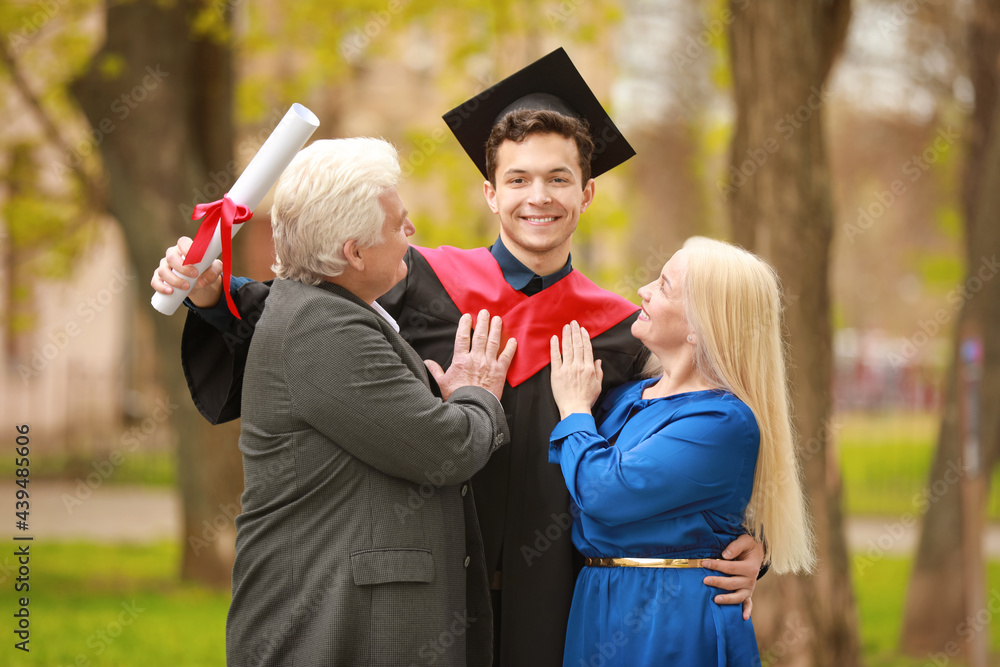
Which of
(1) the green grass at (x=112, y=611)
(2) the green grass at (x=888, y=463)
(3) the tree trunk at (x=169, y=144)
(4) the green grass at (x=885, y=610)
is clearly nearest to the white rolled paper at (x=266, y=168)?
(1) the green grass at (x=112, y=611)

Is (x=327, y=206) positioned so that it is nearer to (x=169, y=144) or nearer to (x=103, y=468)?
(x=169, y=144)

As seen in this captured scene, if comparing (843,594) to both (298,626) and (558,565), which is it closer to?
(558,565)

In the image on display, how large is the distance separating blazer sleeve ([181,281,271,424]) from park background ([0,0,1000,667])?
303cm

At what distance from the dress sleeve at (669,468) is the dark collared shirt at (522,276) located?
24.2 inches

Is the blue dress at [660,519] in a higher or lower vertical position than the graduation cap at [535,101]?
lower

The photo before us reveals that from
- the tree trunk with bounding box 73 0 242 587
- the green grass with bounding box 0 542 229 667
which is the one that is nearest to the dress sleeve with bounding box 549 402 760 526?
the green grass with bounding box 0 542 229 667

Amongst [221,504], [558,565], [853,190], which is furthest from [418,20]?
[853,190]

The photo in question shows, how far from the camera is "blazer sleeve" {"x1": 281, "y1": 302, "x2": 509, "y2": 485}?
2195mm

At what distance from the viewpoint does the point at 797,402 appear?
194 inches

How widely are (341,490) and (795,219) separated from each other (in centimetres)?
331

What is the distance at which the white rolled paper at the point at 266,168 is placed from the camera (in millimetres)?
2344

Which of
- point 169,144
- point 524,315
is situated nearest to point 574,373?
point 524,315

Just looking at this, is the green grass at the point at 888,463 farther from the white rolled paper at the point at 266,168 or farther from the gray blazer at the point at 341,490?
the white rolled paper at the point at 266,168

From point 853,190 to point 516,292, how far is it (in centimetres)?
1394
